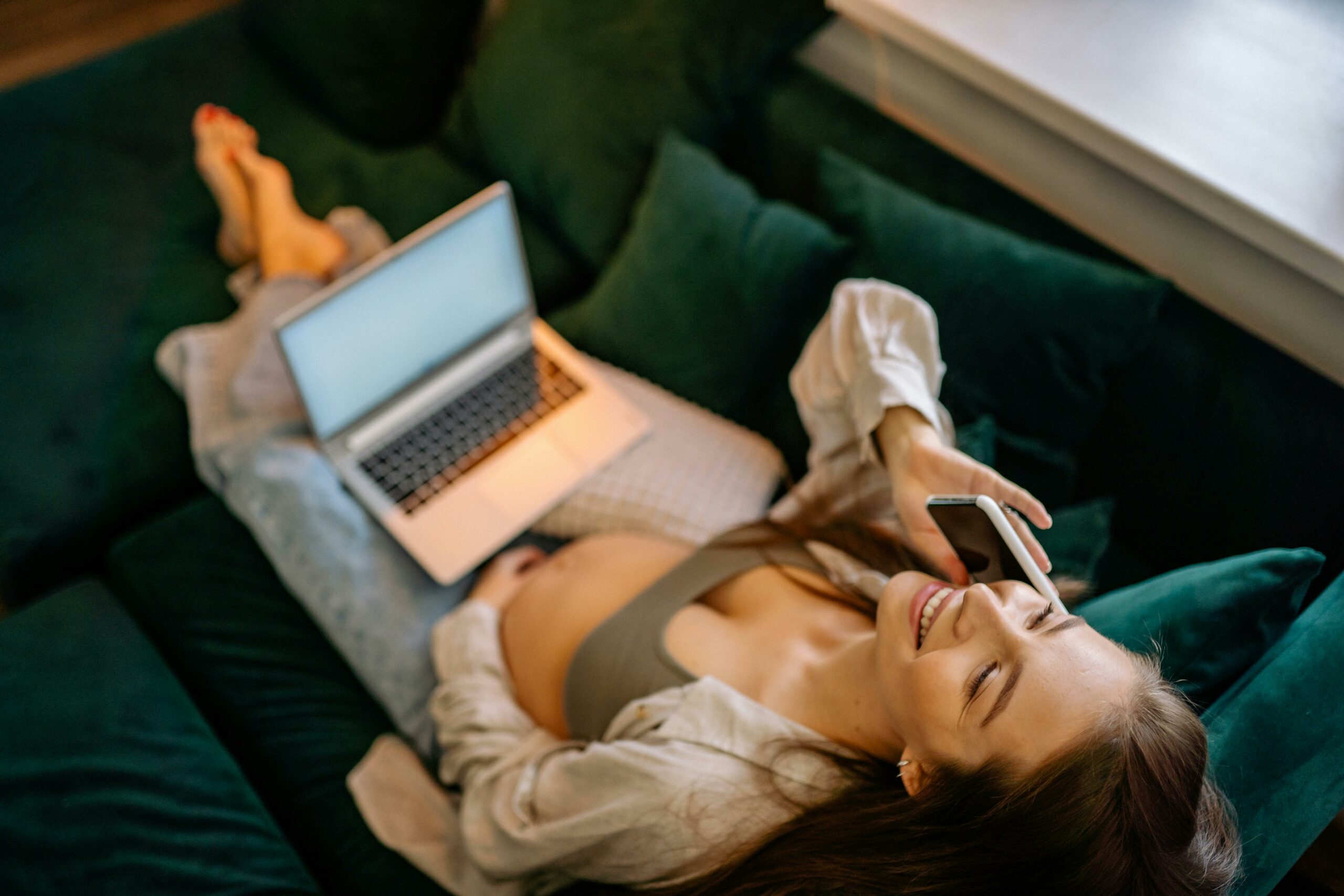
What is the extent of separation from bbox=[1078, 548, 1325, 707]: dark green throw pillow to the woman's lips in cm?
22

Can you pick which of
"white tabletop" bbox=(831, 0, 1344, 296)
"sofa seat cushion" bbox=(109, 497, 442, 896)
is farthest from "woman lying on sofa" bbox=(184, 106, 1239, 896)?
"white tabletop" bbox=(831, 0, 1344, 296)

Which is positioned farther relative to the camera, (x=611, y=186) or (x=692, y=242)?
(x=611, y=186)

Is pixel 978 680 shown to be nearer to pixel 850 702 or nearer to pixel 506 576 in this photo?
pixel 850 702

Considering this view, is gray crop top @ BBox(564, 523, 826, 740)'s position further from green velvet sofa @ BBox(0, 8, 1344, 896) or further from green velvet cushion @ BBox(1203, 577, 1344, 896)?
green velvet cushion @ BBox(1203, 577, 1344, 896)

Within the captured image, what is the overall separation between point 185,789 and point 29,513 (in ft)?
2.01

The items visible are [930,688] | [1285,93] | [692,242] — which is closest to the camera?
[930,688]

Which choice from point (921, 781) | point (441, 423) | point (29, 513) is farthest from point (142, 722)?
point (921, 781)

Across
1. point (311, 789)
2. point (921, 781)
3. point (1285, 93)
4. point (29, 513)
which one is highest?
point (1285, 93)

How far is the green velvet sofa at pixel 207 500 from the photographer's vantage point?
1143 mm

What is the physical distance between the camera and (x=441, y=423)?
1491 mm

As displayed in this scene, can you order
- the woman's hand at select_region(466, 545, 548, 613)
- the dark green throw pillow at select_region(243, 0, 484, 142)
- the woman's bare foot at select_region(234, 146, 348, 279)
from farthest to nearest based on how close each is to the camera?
the dark green throw pillow at select_region(243, 0, 484, 142) → the woman's bare foot at select_region(234, 146, 348, 279) → the woman's hand at select_region(466, 545, 548, 613)

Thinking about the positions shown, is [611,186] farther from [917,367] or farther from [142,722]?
[142,722]

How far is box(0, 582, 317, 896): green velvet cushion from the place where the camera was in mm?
1133

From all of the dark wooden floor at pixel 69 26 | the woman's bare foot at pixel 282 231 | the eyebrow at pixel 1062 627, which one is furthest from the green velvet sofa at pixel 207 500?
the dark wooden floor at pixel 69 26
